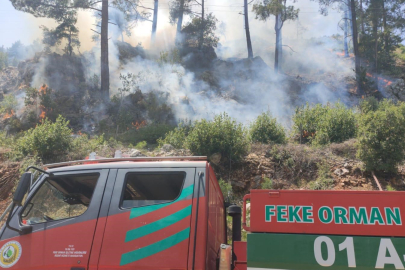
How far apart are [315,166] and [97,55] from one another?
19885 mm

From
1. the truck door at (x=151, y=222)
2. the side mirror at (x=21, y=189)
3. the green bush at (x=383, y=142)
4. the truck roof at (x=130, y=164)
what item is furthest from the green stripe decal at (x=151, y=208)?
the green bush at (x=383, y=142)

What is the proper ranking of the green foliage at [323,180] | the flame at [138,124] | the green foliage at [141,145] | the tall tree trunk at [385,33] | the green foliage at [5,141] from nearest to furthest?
the green foliage at [323,180] → the green foliage at [141,145] → the green foliage at [5,141] → the flame at [138,124] → the tall tree trunk at [385,33]

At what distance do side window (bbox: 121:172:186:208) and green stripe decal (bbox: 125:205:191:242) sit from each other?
0.62 ft

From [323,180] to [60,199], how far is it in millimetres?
7678

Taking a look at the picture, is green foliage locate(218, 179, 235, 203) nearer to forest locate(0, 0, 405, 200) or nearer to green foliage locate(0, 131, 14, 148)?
forest locate(0, 0, 405, 200)

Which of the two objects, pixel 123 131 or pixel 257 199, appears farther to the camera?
pixel 123 131

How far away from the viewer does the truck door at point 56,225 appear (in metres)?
3.27

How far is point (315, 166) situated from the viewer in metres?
10.4

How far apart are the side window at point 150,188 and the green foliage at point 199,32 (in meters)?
24.1

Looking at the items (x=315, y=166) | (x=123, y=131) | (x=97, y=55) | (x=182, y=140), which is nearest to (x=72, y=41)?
(x=97, y=55)

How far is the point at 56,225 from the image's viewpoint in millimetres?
3412

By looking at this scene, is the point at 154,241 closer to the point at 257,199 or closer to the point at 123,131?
the point at 257,199

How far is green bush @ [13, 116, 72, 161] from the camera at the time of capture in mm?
11562

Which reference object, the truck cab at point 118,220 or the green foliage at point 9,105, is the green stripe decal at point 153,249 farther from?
the green foliage at point 9,105
